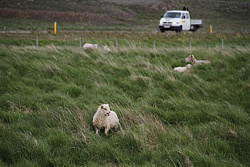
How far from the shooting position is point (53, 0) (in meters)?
85.7

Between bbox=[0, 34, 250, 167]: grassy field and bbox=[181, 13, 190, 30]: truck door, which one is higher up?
bbox=[181, 13, 190, 30]: truck door

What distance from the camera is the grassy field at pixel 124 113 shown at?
3.48m

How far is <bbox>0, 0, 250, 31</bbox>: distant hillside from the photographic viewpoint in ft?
200

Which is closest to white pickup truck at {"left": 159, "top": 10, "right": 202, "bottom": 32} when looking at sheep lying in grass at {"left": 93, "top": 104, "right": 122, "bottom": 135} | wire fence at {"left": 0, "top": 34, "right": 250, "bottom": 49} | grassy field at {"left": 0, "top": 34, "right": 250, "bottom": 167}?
wire fence at {"left": 0, "top": 34, "right": 250, "bottom": 49}

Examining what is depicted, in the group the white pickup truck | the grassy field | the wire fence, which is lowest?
the grassy field

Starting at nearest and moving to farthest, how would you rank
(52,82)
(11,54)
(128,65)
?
1. (52,82)
2. (128,65)
3. (11,54)

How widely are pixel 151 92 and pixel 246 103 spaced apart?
2.47 meters

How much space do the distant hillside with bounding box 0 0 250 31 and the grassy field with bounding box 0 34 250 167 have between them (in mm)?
46249

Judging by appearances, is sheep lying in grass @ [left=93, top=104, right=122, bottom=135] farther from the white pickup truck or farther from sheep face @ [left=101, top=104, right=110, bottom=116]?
the white pickup truck

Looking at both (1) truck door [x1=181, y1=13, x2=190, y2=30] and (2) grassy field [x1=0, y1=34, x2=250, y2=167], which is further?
(1) truck door [x1=181, y1=13, x2=190, y2=30]

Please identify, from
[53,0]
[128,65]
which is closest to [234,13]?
[53,0]

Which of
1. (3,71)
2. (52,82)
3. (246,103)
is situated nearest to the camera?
(246,103)

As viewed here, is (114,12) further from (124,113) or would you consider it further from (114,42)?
(124,113)

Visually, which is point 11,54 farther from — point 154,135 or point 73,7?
point 73,7
